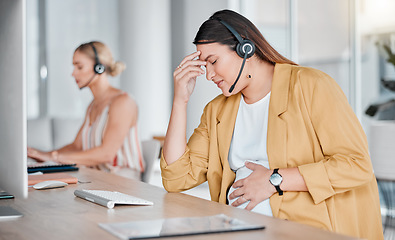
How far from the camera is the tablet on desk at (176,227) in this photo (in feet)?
3.77

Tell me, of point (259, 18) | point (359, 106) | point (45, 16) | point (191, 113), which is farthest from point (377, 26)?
point (45, 16)

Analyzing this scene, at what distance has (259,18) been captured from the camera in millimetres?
6375

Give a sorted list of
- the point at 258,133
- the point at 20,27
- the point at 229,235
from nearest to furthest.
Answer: the point at 229,235, the point at 20,27, the point at 258,133

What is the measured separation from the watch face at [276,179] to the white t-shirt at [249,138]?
0.13 m

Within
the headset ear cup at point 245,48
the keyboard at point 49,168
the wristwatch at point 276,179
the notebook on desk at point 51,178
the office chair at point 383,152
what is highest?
the headset ear cup at point 245,48

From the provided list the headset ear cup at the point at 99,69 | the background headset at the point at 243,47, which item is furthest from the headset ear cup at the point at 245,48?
the headset ear cup at the point at 99,69

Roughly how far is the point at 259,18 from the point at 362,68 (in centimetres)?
157

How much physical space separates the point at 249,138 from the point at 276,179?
27 centimetres

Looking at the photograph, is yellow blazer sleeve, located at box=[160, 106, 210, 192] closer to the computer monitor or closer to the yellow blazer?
the yellow blazer

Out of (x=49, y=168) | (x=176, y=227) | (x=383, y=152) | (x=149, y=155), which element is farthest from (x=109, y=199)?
(x=383, y=152)

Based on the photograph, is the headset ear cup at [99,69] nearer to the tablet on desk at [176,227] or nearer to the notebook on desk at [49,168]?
the notebook on desk at [49,168]

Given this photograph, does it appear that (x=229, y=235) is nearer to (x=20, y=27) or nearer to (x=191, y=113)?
(x=20, y=27)

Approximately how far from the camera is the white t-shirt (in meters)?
1.81

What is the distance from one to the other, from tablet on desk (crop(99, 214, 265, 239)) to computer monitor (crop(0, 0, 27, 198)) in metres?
0.28
